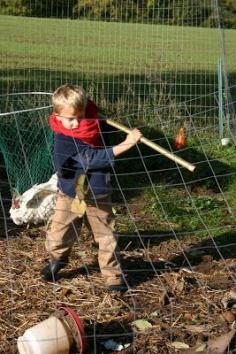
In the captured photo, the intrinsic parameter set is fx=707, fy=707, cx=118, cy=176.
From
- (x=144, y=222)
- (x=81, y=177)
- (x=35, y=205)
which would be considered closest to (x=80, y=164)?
(x=81, y=177)

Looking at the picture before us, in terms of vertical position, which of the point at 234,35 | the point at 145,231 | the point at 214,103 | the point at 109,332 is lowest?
the point at 234,35

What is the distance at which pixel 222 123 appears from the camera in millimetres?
6785

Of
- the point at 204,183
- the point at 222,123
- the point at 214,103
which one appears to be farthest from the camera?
the point at 214,103

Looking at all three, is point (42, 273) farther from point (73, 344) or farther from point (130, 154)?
point (130, 154)

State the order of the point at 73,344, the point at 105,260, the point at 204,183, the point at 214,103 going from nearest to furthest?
the point at 73,344, the point at 105,260, the point at 204,183, the point at 214,103

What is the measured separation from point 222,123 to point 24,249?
10.4ft

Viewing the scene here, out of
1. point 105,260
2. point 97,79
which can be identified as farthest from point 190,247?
point 97,79

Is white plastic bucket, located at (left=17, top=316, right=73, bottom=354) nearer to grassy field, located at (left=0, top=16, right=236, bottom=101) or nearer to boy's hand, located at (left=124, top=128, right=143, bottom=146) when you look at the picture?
boy's hand, located at (left=124, top=128, right=143, bottom=146)

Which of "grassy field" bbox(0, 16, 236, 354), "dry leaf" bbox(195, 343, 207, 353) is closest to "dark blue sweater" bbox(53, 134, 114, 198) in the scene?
"grassy field" bbox(0, 16, 236, 354)

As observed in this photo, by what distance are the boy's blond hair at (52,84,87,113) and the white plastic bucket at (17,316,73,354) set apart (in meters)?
1.06

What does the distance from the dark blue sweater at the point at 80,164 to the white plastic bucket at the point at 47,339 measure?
0.80m

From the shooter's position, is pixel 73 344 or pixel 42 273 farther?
pixel 42 273

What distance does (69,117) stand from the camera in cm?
348

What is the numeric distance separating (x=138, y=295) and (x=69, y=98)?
106 cm
